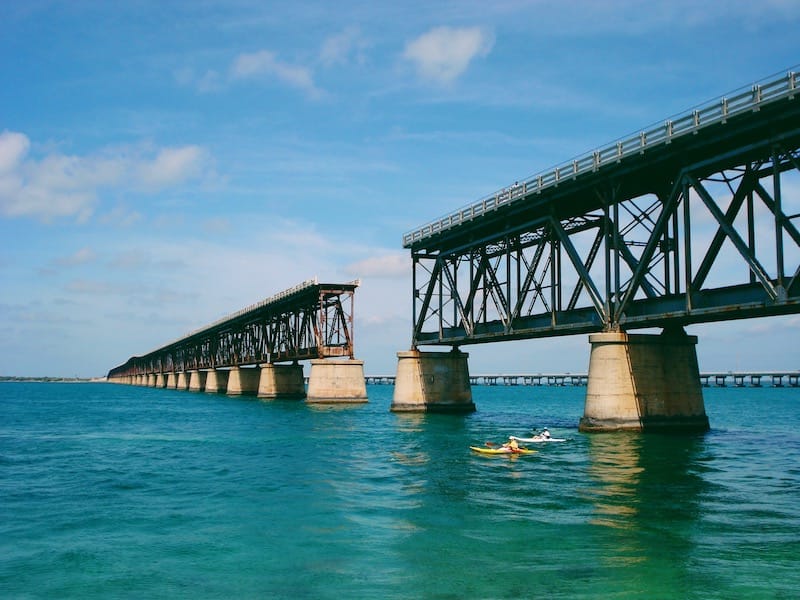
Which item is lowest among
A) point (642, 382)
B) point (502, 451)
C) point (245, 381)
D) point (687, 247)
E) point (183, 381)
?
point (502, 451)

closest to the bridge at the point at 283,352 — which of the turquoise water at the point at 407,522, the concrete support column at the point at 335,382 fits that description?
the concrete support column at the point at 335,382

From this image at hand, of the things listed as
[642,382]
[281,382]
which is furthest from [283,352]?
[642,382]

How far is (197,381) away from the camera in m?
179

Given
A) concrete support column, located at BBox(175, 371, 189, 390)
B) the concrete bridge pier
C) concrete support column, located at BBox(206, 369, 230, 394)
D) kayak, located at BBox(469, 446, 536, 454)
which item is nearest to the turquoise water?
kayak, located at BBox(469, 446, 536, 454)

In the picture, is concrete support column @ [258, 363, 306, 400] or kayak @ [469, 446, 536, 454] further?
concrete support column @ [258, 363, 306, 400]

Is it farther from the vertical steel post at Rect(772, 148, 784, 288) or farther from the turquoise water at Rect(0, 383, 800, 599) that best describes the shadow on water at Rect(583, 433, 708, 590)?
the vertical steel post at Rect(772, 148, 784, 288)

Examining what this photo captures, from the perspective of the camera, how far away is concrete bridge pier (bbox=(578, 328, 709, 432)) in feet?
142

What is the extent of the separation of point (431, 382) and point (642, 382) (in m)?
31.7

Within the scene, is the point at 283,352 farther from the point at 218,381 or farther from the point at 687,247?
the point at 687,247

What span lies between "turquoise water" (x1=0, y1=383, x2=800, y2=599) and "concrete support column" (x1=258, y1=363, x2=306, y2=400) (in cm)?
7174

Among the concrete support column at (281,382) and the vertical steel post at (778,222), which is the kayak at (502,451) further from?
the concrete support column at (281,382)

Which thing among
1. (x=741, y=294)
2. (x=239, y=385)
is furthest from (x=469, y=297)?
(x=239, y=385)

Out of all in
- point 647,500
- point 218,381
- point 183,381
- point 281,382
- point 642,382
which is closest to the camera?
point 647,500

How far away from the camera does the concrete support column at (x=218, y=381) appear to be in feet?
521
